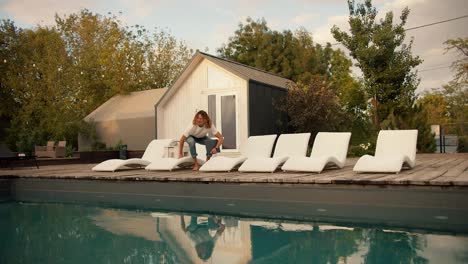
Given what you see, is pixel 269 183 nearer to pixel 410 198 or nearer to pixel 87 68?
pixel 410 198

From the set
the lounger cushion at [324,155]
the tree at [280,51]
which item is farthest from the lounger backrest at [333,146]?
the tree at [280,51]

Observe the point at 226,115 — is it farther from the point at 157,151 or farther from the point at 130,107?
the point at 130,107

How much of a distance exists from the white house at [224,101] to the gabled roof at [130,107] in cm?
328

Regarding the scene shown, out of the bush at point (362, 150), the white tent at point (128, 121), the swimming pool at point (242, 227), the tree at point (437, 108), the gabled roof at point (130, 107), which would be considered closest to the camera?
the swimming pool at point (242, 227)

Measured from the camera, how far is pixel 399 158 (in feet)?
21.6

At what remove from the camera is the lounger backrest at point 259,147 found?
8.84 metres

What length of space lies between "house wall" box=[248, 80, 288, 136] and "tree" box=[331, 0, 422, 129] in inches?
142

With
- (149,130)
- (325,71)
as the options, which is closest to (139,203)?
(149,130)

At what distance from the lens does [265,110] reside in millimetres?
14766

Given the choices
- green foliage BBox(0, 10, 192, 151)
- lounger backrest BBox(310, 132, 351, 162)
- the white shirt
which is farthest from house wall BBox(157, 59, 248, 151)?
lounger backrest BBox(310, 132, 351, 162)

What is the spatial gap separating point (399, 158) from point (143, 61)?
2164 centimetres

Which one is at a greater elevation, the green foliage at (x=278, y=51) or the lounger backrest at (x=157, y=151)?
the green foliage at (x=278, y=51)

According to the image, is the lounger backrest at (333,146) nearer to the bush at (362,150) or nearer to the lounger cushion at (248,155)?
the lounger cushion at (248,155)

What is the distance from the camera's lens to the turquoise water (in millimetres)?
4113
